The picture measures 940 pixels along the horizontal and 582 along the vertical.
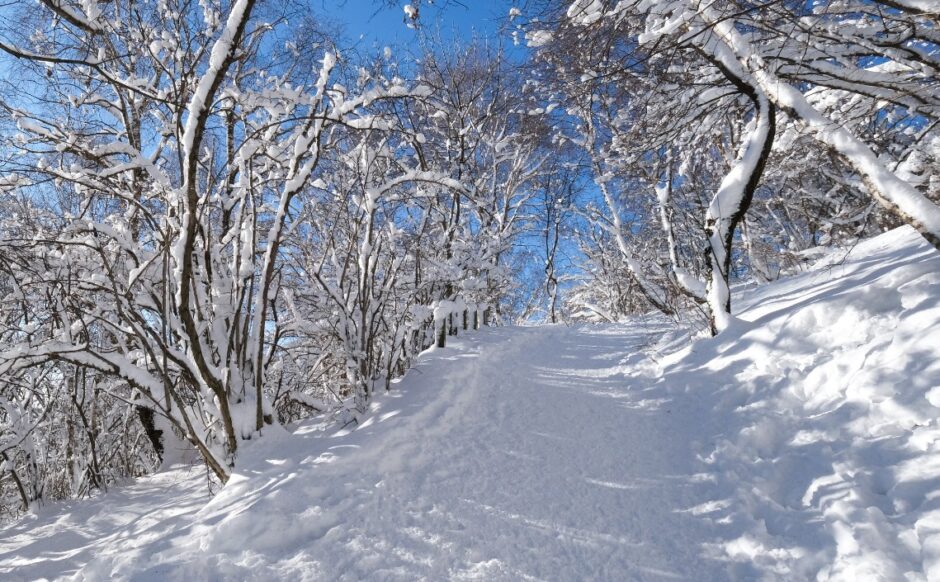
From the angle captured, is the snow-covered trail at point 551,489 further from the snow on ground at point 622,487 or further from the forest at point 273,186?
the forest at point 273,186

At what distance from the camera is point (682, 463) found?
8.96 ft

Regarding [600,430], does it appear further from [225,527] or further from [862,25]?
[862,25]

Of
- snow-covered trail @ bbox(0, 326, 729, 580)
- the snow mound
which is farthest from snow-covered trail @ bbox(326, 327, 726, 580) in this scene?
the snow mound

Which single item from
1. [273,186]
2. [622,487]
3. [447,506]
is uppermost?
[273,186]

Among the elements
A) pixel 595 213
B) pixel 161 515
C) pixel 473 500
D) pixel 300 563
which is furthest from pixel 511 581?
pixel 595 213

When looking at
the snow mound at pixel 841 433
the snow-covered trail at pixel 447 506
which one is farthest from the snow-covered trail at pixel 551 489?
the snow mound at pixel 841 433

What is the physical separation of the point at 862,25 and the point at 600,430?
3888 millimetres

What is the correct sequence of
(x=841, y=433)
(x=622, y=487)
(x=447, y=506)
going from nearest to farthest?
(x=841, y=433), (x=447, y=506), (x=622, y=487)

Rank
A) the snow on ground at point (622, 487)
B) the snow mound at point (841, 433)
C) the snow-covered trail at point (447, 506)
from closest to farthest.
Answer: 1. the snow mound at point (841, 433)
2. the snow on ground at point (622, 487)
3. the snow-covered trail at point (447, 506)

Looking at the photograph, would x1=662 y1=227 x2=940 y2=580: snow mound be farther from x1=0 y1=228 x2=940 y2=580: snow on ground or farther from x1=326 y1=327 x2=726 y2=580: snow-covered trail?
x1=326 y1=327 x2=726 y2=580: snow-covered trail

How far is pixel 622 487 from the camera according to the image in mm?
2551

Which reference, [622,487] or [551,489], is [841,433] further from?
[551,489]

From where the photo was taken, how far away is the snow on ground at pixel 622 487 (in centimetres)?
173

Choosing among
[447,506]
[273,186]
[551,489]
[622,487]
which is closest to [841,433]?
[622,487]
